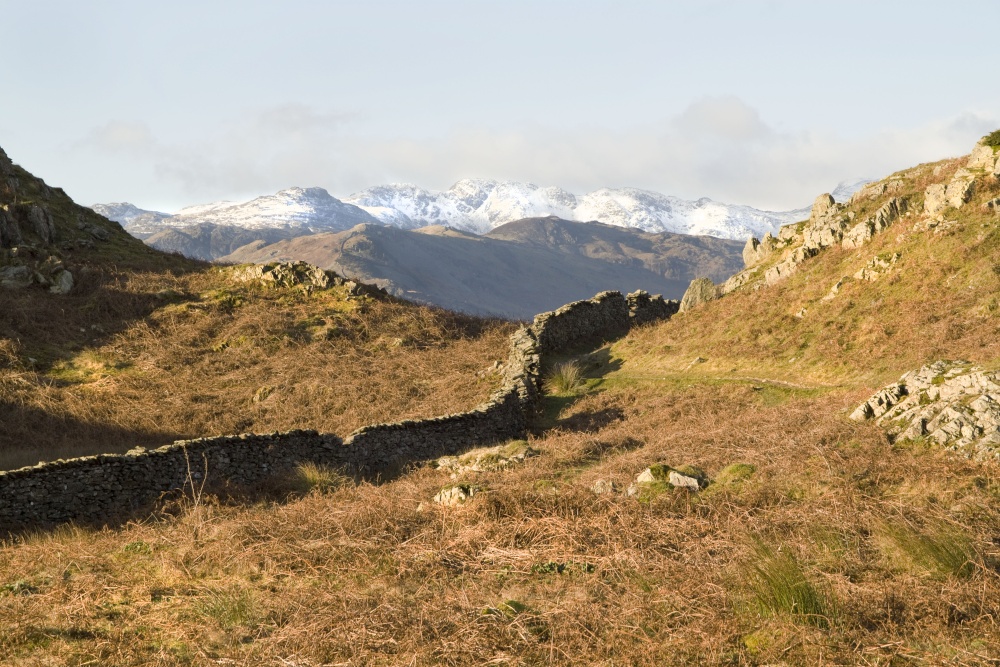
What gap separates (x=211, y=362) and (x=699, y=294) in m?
21.0

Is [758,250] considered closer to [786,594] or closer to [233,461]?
[233,461]

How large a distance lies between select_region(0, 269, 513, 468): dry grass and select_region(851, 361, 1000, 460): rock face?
45.6ft

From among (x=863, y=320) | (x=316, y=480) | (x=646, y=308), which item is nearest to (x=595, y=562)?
(x=316, y=480)

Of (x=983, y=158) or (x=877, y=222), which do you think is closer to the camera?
(x=983, y=158)

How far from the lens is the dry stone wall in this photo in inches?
562

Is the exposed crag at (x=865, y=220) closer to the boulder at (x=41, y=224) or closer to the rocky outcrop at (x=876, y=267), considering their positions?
the rocky outcrop at (x=876, y=267)

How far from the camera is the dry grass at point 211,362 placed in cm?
2447

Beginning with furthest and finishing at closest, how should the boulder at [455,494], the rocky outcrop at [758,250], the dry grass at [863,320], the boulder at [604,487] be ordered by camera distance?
the rocky outcrop at [758,250] < the dry grass at [863,320] < the boulder at [455,494] < the boulder at [604,487]

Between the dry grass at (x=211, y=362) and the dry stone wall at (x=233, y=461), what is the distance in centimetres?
273

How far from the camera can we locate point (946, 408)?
1267 centimetres

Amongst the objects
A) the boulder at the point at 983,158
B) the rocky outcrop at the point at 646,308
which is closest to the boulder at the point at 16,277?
the rocky outcrop at the point at 646,308

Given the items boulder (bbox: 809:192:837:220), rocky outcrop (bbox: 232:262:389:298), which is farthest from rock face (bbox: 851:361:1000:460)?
rocky outcrop (bbox: 232:262:389:298)

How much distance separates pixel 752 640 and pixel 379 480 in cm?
1189

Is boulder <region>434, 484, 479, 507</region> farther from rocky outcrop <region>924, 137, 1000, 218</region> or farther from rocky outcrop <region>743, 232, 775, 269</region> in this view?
rocky outcrop <region>743, 232, 775, 269</region>
